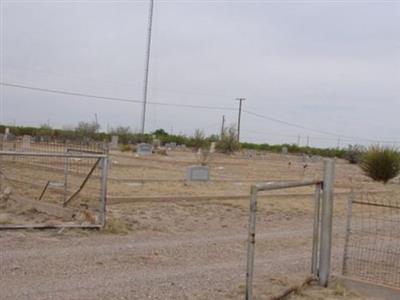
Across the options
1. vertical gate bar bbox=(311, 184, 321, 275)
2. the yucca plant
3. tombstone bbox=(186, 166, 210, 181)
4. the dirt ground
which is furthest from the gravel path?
the yucca plant

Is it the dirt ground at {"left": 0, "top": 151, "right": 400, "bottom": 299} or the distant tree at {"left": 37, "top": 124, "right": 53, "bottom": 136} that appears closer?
the dirt ground at {"left": 0, "top": 151, "right": 400, "bottom": 299}

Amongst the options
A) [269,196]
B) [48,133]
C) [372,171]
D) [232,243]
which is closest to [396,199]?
[269,196]

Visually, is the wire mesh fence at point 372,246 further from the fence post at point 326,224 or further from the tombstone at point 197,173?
the tombstone at point 197,173

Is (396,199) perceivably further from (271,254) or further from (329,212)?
(329,212)

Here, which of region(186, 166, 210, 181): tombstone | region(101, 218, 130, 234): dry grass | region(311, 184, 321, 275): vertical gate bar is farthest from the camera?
region(186, 166, 210, 181): tombstone

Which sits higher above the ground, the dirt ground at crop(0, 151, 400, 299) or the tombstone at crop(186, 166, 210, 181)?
the tombstone at crop(186, 166, 210, 181)

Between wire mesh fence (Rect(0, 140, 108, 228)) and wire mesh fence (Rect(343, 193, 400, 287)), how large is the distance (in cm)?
481

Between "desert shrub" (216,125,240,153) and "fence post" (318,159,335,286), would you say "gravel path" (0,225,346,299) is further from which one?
"desert shrub" (216,125,240,153)

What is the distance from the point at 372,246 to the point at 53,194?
8.30 metres

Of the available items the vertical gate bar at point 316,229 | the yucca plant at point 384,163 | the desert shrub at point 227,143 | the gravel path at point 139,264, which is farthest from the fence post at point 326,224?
the desert shrub at point 227,143

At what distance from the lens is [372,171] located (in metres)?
34.2

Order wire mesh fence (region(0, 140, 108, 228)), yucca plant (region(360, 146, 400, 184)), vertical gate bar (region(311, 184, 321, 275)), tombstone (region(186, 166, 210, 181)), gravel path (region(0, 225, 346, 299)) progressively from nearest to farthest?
1. gravel path (region(0, 225, 346, 299))
2. vertical gate bar (region(311, 184, 321, 275))
3. wire mesh fence (region(0, 140, 108, 228))
4. tombstone (region(186, 166, 210, 181))
5. yucca plant (region(360, 146, 400, 184))

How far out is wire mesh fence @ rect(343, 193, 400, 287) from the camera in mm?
9164

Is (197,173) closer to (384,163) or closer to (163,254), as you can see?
(384,163)
